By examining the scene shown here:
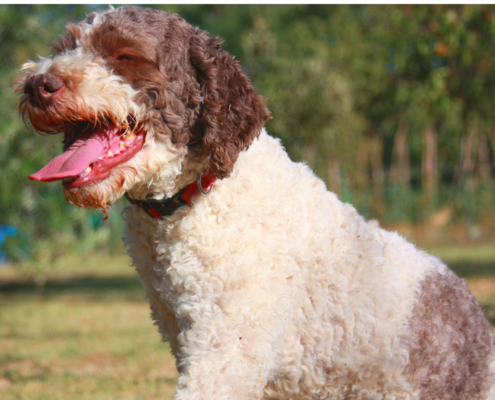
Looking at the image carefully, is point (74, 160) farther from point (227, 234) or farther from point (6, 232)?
point (6, 232)

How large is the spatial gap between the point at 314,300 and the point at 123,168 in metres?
1.03

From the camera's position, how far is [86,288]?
48.4ft

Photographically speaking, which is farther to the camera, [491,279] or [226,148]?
[491,279]

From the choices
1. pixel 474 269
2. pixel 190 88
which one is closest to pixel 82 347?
pixel 190 88

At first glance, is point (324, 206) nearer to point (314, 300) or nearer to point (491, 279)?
point (314, 300)

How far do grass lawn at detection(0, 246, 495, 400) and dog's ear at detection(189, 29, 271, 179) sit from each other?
2965mm

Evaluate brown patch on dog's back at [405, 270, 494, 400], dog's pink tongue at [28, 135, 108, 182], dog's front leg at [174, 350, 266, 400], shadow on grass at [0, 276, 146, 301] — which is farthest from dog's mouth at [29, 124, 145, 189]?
shadow on grass at [0, 276, 146, 301]

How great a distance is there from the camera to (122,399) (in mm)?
4898

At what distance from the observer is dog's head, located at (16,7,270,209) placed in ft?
8.63

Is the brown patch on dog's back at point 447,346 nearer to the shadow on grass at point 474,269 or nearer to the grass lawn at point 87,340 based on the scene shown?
the grass lawn at point 87,340

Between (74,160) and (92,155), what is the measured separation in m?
0.08

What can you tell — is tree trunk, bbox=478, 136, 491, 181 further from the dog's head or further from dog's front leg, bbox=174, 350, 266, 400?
dog's front leg, bbox=174, 350, 266, 400

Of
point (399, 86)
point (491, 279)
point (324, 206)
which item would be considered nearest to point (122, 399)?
point (324, 206)

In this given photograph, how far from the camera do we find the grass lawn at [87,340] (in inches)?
214
